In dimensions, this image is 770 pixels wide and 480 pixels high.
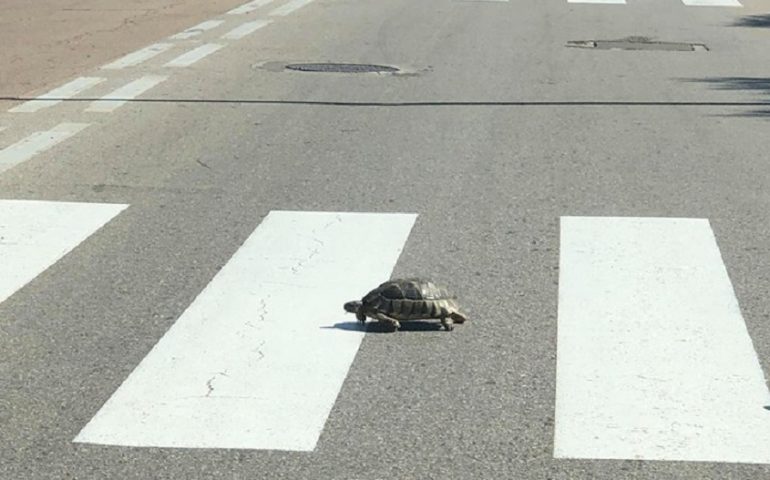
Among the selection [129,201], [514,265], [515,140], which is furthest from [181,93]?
[514,265]

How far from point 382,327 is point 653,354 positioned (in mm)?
1192

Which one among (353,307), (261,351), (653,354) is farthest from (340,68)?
(653,354)

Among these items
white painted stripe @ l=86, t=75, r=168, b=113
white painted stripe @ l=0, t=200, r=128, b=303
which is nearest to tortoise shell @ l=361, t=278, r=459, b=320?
white painted stripe @ l=0, t=200, r=128, b=303

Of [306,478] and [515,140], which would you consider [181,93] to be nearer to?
[515,140]

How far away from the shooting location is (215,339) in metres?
6.91

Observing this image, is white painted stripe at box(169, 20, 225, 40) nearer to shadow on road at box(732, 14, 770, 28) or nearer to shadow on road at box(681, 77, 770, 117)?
shadow on road at box(681, 77, 770, 117)

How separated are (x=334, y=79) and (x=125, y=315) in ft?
28.5

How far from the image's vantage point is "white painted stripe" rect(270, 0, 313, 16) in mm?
23266

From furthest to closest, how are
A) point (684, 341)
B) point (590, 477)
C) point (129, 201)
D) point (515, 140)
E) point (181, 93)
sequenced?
point (181, 93), point (515, 140), point (129, 201), point (684, 341), point (590, 477)

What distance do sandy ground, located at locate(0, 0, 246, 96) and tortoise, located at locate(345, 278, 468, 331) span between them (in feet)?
26.0

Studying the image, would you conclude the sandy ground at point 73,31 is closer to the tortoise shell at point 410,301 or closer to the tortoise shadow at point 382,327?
the tortoise shadow at point 382,327

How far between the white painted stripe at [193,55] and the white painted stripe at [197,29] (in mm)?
941

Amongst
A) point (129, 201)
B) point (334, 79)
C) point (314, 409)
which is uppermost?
point (314, 409)

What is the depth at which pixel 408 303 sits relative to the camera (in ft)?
23.0
